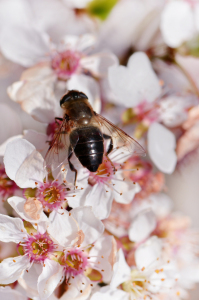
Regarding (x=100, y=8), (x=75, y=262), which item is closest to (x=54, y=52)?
(x=100, y=8)

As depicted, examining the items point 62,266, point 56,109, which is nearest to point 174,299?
point 62,266

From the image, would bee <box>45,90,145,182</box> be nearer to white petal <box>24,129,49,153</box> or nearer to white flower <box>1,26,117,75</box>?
white petal <box>24,129,49,153</box>

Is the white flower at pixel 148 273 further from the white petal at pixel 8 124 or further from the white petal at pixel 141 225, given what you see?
the white petal at pixel 8 124

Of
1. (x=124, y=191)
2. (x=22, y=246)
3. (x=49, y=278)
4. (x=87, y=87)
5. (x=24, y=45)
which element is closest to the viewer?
(x=49, y=278)

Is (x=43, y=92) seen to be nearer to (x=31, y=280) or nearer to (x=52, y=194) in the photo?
(x=52, y=194)

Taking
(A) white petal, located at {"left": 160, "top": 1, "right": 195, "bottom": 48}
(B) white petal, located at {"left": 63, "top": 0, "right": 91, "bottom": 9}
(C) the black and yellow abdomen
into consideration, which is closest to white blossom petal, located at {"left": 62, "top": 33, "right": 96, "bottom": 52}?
(B) white petal, located at {"left": 63, "top": 0, "right": 91, "bottom": 9}

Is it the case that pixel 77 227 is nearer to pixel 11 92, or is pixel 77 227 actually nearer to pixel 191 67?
pixel 11 92
